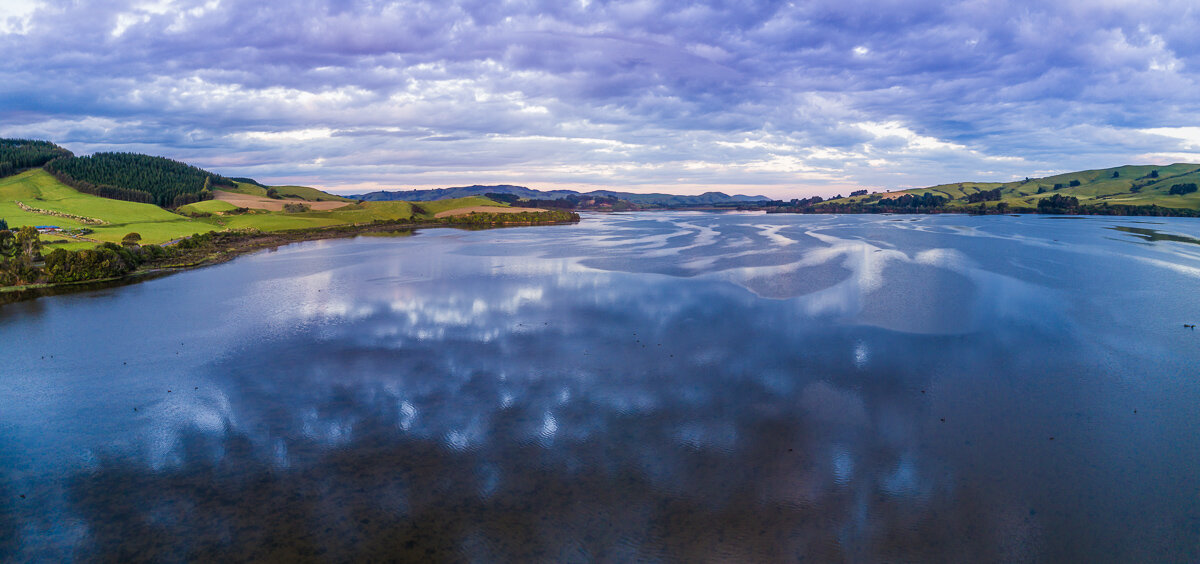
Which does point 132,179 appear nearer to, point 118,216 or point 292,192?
point 292,192

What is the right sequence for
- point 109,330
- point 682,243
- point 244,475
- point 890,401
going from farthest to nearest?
1. point 682,243
2. point 109,330
3. point 890,401
4. point 244,475

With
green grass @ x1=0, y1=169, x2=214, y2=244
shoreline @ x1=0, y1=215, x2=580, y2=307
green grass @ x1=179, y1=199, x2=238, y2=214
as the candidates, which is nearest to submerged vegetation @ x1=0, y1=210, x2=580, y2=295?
shoreline @ x1=0, y1=215, x2=580, y2=307

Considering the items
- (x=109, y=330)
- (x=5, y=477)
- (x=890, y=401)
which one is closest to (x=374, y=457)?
(x=5, y=477)

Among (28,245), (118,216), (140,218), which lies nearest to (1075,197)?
(28,245)

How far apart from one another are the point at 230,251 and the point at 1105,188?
232 metres

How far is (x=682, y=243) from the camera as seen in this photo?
250ft

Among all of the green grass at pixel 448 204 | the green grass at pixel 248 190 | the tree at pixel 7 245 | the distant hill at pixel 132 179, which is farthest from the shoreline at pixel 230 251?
the green grass at pixel 248 190

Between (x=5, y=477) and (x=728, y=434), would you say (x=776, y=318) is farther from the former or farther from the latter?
(x=5, y=477)

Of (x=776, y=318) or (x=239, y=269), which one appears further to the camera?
(x=239, y=269)

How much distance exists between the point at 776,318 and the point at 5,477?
29732 mm

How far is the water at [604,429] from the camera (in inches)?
414

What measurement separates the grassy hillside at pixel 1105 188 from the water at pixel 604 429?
15088 centimetres

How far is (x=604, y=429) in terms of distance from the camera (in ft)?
49.1

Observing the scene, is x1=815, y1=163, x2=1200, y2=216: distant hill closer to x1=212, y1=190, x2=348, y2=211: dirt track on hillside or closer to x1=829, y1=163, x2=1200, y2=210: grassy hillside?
x1=829, y1=163, x2=1200, y2=210: grassy hillside
